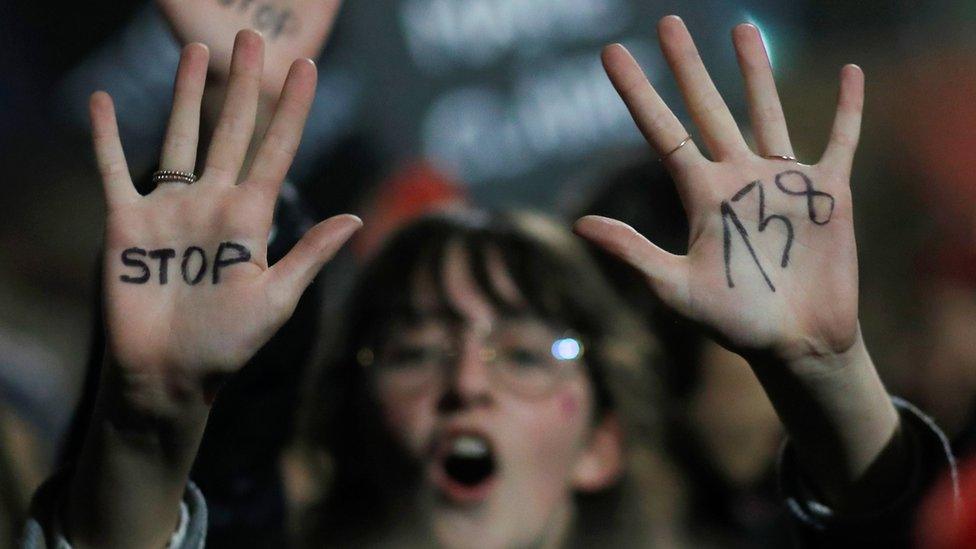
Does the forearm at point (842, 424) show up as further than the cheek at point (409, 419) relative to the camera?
No

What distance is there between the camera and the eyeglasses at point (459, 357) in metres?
1.40

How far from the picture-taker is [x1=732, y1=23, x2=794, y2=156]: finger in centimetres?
89

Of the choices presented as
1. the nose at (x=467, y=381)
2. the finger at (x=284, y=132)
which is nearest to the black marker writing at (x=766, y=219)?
the finger at (x=284, y=132)

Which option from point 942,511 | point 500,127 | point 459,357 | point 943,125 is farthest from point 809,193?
point 943,125

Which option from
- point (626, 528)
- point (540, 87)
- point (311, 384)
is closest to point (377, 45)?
point (540, 87)

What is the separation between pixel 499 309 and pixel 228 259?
0.61 m

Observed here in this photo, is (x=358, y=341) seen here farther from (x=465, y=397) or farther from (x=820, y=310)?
(x=820, y=310)

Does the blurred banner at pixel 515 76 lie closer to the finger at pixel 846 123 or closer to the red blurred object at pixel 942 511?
the finger at pixel 846 123

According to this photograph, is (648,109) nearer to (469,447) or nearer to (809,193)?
(809,193)

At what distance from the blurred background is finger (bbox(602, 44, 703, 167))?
25.2 inches

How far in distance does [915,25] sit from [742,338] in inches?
39.3

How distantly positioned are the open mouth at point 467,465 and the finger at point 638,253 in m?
0.60

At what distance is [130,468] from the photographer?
0.86 m

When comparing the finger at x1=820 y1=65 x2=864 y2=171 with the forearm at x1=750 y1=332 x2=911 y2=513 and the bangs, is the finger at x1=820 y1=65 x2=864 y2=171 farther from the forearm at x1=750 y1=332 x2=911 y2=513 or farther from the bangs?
the bangs
